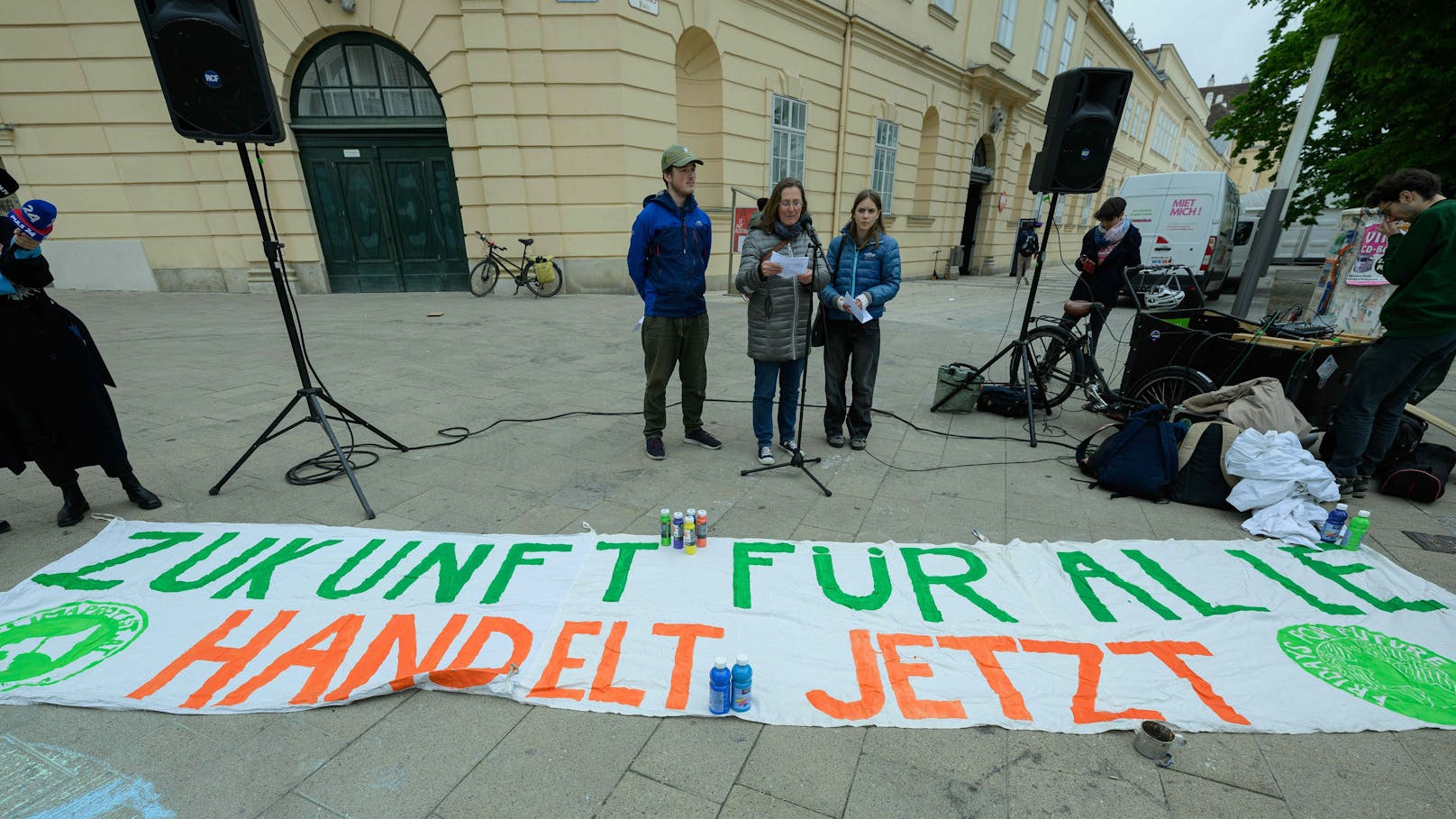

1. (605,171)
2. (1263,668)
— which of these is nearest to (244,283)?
(605,171)

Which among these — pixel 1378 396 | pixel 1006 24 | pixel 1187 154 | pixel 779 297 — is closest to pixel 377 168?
pixel 779 297

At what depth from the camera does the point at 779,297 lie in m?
4.01

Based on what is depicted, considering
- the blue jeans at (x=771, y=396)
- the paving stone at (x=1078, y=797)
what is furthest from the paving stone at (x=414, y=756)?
the blue jeans at (x=771, y=396)

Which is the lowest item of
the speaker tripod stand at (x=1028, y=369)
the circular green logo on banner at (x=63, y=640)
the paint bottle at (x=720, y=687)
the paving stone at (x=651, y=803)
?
the paving stone at (x=651, y=803)

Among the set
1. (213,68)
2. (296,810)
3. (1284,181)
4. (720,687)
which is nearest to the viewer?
(296,810)

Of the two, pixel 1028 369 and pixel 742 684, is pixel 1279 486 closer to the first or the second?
pixel 1028 369

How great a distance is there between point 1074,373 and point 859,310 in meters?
2.64

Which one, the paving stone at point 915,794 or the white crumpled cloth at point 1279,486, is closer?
the paving stone at point 915,794

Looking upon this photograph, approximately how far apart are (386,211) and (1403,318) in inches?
538

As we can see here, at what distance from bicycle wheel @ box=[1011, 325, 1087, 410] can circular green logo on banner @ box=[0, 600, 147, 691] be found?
615 cm

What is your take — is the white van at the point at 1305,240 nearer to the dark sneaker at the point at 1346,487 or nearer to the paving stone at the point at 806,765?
the dark sneaker at the point at 1346,487

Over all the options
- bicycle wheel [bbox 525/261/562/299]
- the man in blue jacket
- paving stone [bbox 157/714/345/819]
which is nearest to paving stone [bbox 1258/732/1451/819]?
paving stone [bbox 157/714/345/819]

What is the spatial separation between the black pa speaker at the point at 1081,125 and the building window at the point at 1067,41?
68.8 feet

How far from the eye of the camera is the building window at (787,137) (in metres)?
12.7
